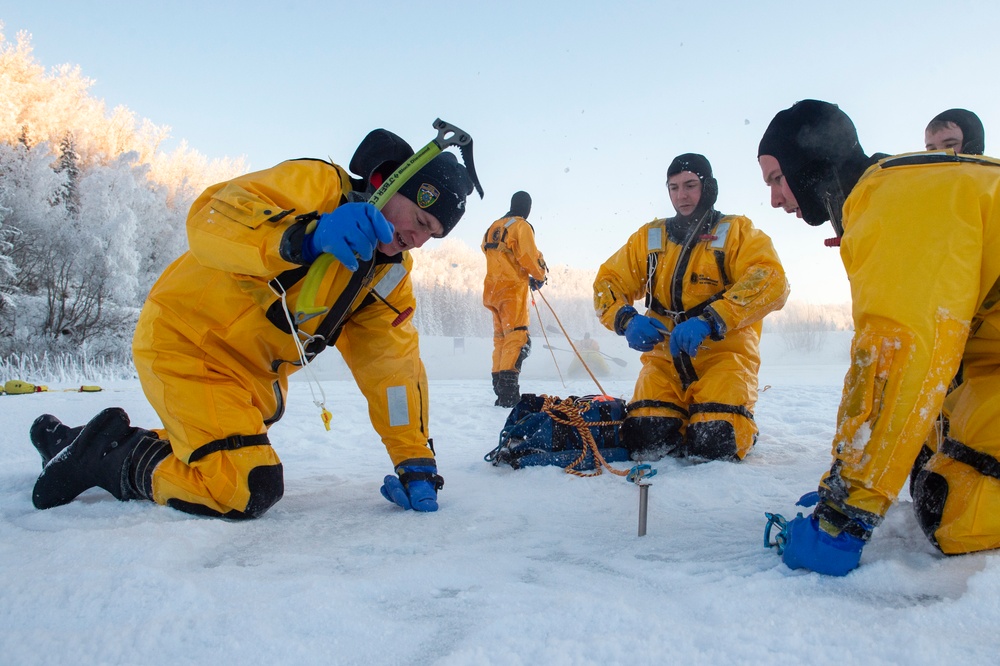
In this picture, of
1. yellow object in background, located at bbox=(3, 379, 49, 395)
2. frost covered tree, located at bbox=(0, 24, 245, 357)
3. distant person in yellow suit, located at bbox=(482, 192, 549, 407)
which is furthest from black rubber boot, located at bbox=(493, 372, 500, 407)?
frost covered tree, located at bbox=(0, 24, 245, 357)

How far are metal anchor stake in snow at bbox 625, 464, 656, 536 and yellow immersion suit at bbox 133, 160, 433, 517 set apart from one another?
0.89 meters

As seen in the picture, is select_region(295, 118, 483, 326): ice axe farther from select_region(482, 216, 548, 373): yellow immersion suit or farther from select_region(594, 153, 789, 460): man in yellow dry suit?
select_region(482, 216, 548, 373): yellow immersion suit

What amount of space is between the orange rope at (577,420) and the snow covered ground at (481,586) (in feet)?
1.49

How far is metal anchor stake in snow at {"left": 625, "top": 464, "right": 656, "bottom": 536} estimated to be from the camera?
178 centimetres

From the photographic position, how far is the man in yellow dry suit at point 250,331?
6.33 feet

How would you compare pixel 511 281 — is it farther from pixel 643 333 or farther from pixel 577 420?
pixel 577 420

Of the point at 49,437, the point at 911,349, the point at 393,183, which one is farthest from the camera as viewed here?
the point at 49,437

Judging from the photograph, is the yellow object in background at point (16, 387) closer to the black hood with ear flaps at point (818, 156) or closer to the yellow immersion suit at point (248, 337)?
the yellow immersion suit at point (248, 337)

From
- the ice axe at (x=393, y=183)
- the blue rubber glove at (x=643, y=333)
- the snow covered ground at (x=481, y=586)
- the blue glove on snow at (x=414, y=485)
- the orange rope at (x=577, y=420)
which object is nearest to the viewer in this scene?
the snow covered ground at (x=481, y=586)

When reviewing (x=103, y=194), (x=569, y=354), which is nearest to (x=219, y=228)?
(x=569, y=354)

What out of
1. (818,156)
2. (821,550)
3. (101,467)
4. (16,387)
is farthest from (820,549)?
(16,387)

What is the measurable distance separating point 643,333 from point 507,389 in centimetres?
308

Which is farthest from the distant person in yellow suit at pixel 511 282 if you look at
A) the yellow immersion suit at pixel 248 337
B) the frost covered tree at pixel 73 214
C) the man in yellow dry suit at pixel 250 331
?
the frost covered tree at pixel 73 214

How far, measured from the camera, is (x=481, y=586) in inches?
53.3
